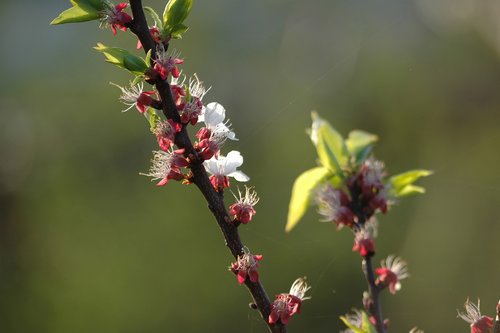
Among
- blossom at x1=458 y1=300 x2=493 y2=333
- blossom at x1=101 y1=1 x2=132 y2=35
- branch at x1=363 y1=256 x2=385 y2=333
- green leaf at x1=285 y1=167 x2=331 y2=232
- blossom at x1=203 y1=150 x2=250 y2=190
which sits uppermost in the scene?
blossom at x1=101 y1=1 x2=132 y2=35

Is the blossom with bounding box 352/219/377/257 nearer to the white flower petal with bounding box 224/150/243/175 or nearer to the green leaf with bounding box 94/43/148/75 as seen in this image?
the white flower petal with bounding box 224/150/243/175

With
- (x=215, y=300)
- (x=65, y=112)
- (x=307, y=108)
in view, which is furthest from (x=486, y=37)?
(x=65, y=112)

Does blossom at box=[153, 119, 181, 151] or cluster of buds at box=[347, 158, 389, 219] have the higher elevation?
blossom at box=[153, 119, 181, 151]

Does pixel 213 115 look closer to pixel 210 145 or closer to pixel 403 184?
pixel 210 145

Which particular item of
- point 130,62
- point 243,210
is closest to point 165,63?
point 130,62

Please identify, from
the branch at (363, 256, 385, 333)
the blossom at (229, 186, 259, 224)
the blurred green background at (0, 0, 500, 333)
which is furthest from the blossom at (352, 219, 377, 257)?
the blurred green background at (0, 0, 500, 333)

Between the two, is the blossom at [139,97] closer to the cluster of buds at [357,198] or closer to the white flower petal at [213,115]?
the white flower petal at [213,115]
